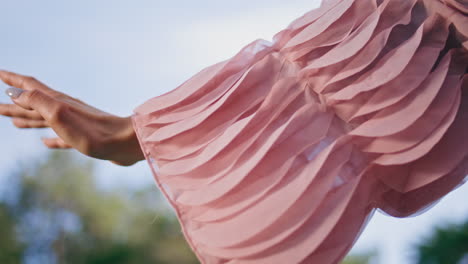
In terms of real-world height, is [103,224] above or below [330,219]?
below

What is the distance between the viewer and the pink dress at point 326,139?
583mm

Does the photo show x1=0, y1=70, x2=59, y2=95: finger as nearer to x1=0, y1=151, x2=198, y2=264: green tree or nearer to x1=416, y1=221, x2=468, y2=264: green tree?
x1=0, y1=151, x2=198, y2=264: green tree

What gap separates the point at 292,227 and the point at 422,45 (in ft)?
0.78

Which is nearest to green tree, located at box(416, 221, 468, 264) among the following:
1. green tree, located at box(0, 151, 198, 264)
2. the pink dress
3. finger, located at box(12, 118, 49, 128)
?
green tree, located at box(0, 151, 198, 264)

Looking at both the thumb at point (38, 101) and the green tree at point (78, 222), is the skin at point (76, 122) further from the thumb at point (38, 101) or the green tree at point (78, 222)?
the green tree at point (78, 222)

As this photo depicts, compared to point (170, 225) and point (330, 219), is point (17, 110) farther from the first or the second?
point (170, 225)

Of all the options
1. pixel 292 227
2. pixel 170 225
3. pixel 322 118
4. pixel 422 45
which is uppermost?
pixel 422 45

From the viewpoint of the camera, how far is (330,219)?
576 mm

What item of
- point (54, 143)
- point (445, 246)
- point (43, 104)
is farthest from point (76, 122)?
point (445, 246)

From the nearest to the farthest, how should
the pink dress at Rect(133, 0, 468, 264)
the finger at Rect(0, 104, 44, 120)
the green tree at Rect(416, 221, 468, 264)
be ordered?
the pink dress at Rect(133, 0, 468, 264)
the finger at Rect(0, 104, 44, 120)
the green tree at Rect(416, 221, 468, 264)

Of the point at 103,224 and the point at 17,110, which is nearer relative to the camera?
the point at 17,110

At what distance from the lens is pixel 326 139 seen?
0.61 metres

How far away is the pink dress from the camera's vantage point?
583 millimetres

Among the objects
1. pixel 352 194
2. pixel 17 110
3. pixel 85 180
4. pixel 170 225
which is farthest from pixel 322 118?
pixel 85 180
